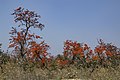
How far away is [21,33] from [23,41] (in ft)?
2.94

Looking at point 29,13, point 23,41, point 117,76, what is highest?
point 29,13

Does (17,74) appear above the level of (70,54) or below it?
below

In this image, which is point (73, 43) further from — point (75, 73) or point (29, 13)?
point (75, 73)

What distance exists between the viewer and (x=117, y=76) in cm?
972

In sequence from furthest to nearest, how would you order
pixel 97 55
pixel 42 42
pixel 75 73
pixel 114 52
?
pixel 114 52, pixel 97 55, pixel 42 42, pixel 75 73

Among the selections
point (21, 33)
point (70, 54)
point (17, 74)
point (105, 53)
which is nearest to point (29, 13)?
point (21, 33)

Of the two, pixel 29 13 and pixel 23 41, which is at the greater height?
pixel 29 13

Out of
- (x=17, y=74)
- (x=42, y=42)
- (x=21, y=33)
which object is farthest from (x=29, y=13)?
(x=17, y=74)

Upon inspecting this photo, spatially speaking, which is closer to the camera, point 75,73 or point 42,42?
point 75,73

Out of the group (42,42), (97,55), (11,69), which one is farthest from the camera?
(97,55)

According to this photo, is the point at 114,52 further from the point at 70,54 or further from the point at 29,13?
the point at 29,13

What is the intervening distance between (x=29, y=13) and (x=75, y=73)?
651 inches

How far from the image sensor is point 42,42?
33.8 meters

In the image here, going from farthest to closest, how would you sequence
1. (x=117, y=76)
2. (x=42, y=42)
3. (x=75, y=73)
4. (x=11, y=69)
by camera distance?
(x=42, y=42) < (x=75, y=73) < (x=117, y=76) < (x=11, y=69)
